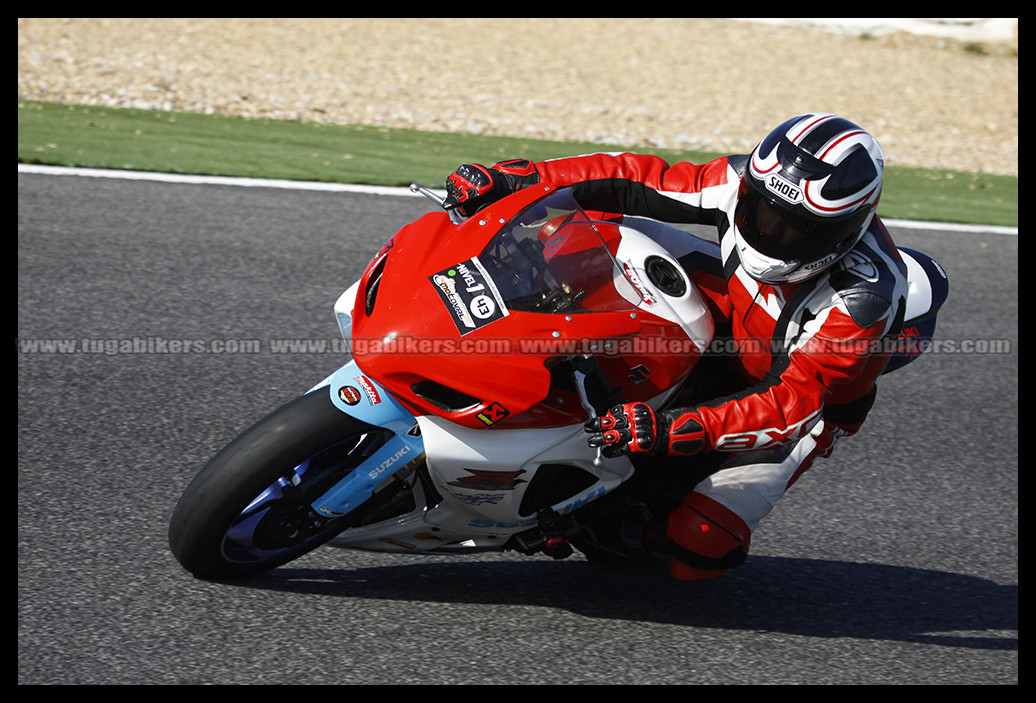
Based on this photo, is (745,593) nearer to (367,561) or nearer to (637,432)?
(637,432)

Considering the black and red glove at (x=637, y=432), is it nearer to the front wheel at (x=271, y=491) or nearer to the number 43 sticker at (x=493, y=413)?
the number 43 sticker at (x=493, y=413)

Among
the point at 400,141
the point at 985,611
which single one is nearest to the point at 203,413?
the point at 985,611

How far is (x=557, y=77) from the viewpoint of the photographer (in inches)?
459

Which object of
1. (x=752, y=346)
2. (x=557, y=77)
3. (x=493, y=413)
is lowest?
(x=557, y=77)

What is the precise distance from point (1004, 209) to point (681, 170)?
5.90 metres

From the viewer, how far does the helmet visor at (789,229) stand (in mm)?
2900

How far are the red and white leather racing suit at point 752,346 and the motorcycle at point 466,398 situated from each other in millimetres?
230

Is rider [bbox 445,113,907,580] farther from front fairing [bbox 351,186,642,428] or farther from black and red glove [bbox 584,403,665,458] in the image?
front fairing [bbox 351,186,642,428]

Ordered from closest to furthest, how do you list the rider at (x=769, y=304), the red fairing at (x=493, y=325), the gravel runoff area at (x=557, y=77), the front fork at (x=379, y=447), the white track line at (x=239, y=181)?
the red fairing at (x=493, y=325), the front fork at (x=379, y=447), the rider at (x=769, y=304), the white track line at (x=239, y=181), the gravel runoff area at (x=557, y=77)

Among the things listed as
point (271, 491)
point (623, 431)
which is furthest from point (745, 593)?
point (271, 491)

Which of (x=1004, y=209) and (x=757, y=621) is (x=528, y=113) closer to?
(x=1004, y=209)

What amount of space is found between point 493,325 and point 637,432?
480mm

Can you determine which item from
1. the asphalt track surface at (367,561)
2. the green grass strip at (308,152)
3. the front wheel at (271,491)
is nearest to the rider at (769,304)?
the asphalt track surface at (367,561)

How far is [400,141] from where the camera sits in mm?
8453
